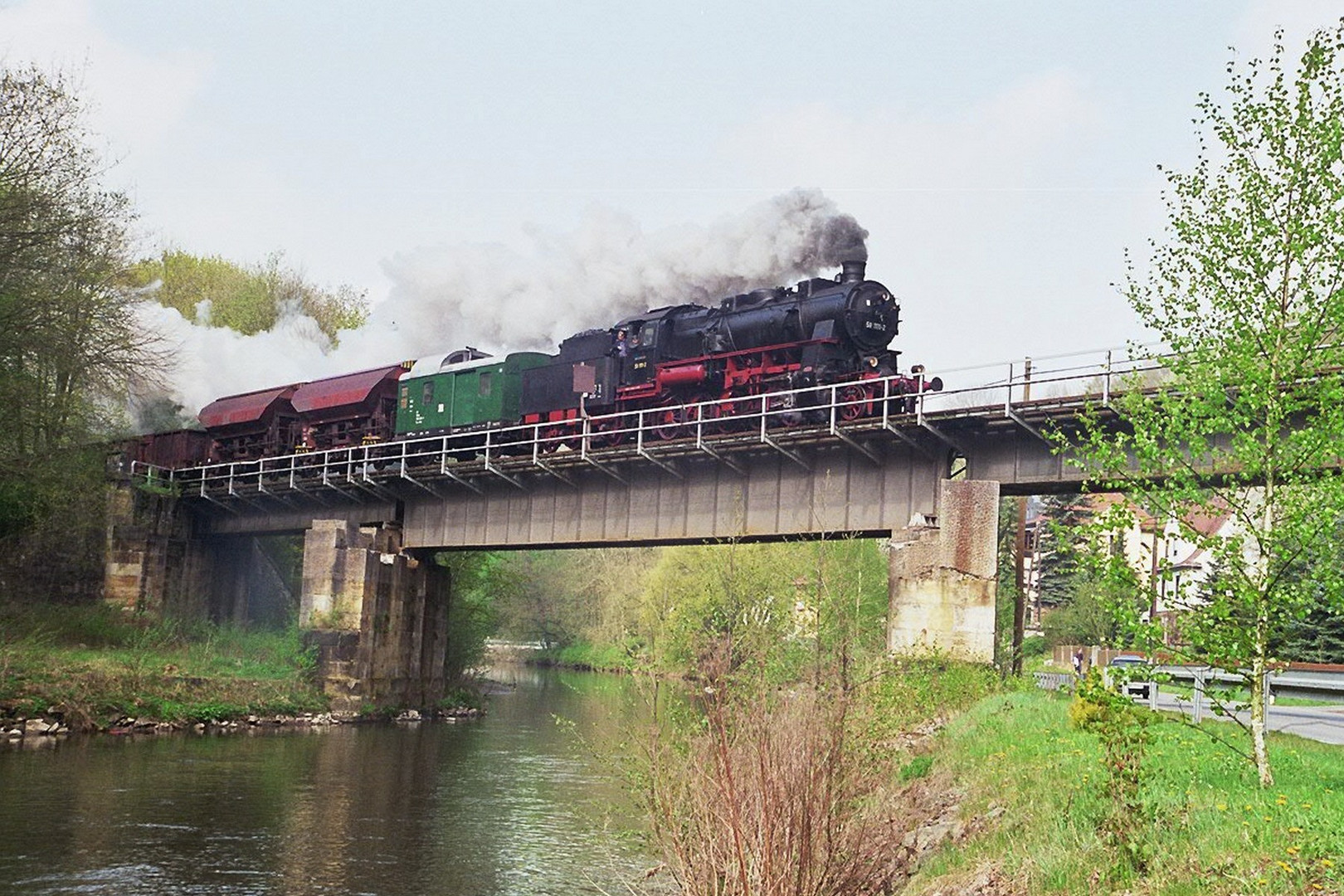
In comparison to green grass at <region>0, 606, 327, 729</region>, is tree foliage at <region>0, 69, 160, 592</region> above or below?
above

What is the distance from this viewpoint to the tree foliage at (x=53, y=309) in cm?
3189

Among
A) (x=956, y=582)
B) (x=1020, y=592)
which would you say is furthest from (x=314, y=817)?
(x=1020, y=592)

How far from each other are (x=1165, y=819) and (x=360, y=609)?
34.7 meters

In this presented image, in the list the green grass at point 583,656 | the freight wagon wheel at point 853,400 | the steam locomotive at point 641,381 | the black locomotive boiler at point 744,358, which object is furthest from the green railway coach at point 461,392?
the green grass at point 583,656

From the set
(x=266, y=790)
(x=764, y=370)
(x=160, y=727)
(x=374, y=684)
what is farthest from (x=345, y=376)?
(x=266, y=790)

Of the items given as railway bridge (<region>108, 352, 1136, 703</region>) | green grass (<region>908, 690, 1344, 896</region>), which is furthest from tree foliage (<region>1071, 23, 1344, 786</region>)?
railway bridge (<region>108, 352, 1136, 703</region>)

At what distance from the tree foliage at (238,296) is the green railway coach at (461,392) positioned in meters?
31.3

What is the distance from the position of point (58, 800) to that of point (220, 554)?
30.7 metres

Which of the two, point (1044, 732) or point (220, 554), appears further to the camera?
point (220, 554)

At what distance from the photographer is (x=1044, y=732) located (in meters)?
17.0

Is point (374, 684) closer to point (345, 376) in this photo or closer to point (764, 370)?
point (345, 376)

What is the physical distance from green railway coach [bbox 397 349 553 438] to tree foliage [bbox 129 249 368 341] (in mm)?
31296

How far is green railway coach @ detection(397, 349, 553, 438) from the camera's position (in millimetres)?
42094

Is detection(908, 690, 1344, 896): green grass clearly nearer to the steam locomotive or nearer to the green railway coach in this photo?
the steam locomotive
